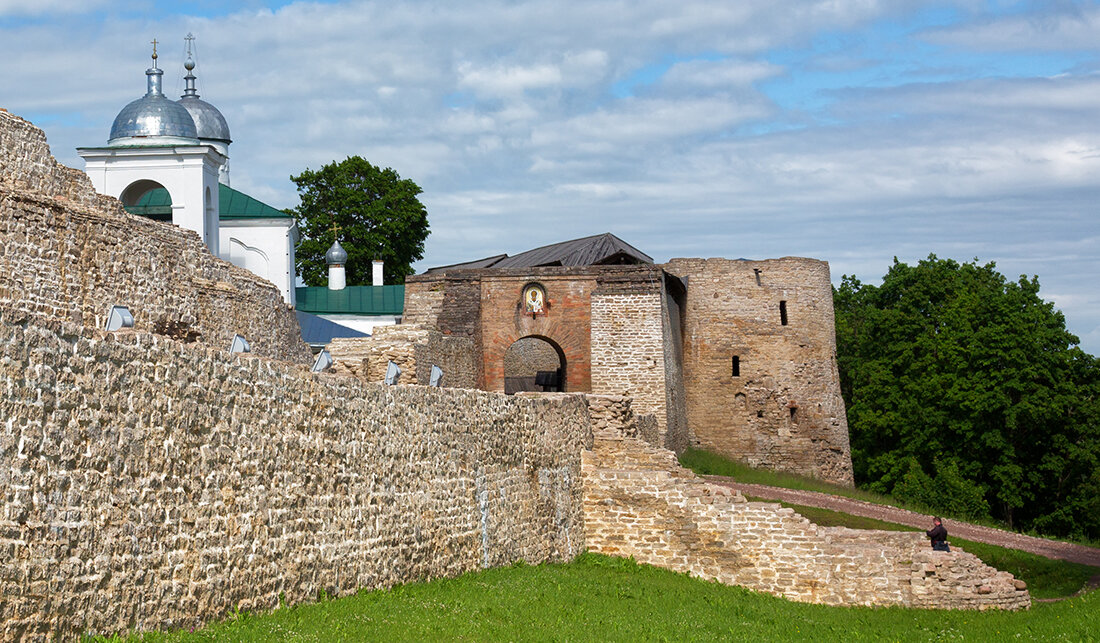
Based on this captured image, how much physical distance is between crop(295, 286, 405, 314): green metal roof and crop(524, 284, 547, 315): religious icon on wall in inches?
531

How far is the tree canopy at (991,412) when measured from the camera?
3234 cm

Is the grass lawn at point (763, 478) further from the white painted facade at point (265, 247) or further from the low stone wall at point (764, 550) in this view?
the white painted facade at point (265, 247)

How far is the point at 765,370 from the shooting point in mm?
31328

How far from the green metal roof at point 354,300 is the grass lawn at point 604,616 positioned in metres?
25.9

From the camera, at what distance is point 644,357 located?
26.4 m

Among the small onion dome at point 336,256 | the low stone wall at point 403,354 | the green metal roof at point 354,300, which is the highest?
the small onion dome at point 336,256

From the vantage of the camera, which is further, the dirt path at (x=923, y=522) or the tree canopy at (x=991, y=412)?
the tree canopy at (x=991, y=412)

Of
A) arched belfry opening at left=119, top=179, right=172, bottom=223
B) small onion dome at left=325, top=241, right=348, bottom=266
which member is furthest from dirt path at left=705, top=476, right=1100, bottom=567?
small onion dome at left=325, top=241, right=348, bottom=266

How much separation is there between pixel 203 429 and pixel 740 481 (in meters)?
18.5

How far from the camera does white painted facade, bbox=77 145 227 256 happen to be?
33.7 metres

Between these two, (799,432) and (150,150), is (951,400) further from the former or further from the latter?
(150,150)

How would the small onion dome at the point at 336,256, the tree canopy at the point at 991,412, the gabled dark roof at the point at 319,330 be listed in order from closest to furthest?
1. the tree canopy at the point at 991,412
2. the gabled dark roof at the point at 319,330
3. the small onion dome at the point at 336,256

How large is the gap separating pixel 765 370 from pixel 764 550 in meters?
15.9

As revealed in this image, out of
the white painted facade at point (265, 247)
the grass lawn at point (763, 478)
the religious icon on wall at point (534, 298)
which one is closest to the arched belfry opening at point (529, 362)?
the grass lawn at point (763, 478)
